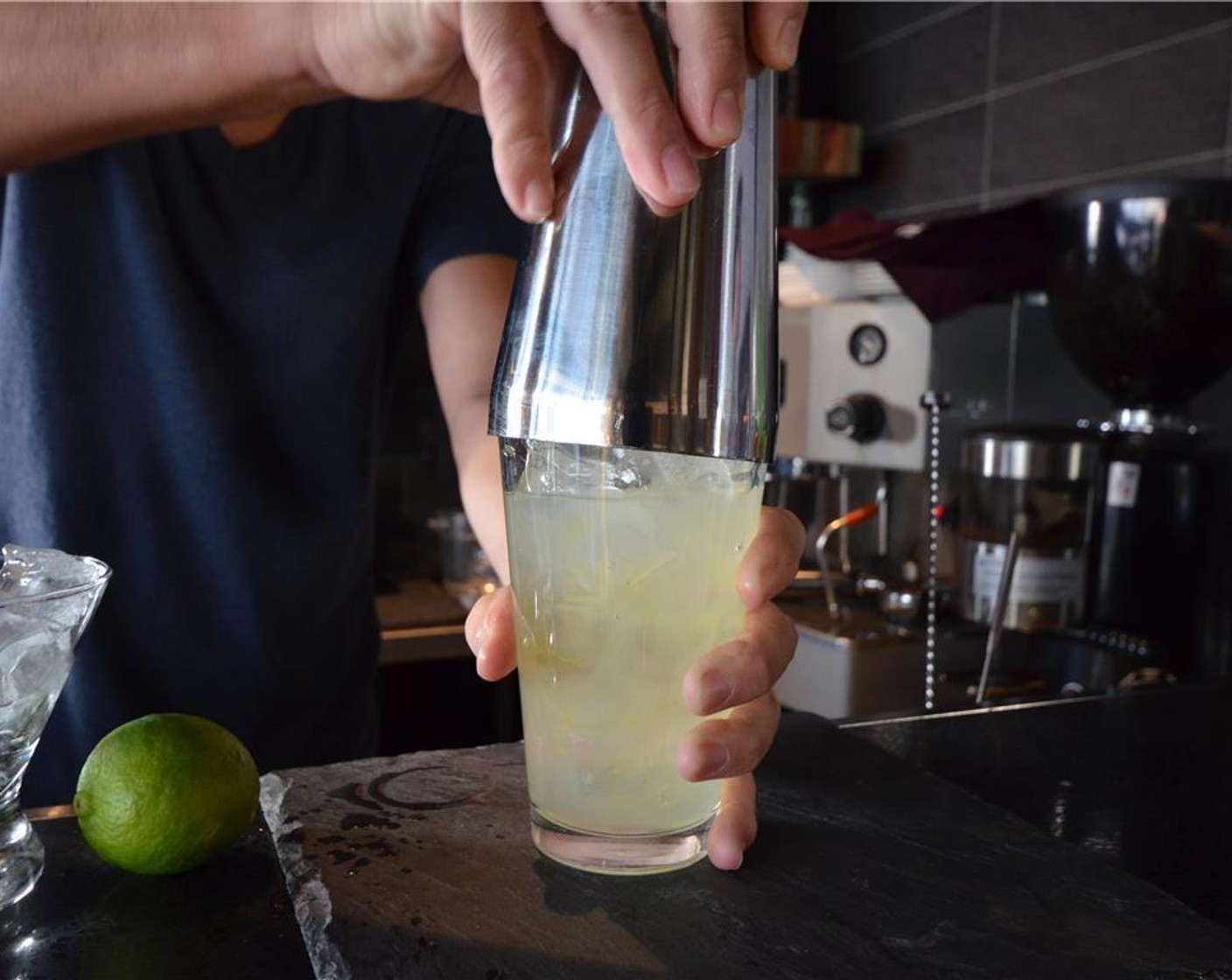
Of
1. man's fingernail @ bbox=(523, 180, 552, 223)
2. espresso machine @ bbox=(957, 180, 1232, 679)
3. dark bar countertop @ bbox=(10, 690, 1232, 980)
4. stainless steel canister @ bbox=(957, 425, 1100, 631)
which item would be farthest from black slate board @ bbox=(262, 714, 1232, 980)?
stainless steel canister @ bbox=(957, 425, 1100, 631)

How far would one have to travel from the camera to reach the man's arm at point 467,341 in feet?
3.68

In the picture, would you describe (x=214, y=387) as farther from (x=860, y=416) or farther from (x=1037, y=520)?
(x=860, y=416)

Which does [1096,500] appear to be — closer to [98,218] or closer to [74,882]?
[98,218]

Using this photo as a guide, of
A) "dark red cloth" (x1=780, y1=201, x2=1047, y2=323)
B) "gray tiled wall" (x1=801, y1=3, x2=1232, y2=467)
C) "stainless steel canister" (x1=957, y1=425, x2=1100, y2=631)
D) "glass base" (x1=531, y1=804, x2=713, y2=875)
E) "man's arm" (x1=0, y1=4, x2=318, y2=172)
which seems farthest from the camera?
"gray tiled wall" (x1=801, y1=3, x2=1232, y2=467)

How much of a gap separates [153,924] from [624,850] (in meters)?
0.25

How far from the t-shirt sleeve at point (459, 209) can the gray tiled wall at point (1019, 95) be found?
5.51 ft

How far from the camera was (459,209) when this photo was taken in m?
1.24

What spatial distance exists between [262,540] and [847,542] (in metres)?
1.79

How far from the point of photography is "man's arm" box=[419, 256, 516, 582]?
1.12m

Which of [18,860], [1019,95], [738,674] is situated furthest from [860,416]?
[18,860]

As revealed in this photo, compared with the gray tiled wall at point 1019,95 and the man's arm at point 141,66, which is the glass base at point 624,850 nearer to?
the man's arm at point 141,66

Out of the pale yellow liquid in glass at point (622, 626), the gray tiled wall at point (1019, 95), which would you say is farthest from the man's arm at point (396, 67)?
the gray tiled wall at point (1019, 95)

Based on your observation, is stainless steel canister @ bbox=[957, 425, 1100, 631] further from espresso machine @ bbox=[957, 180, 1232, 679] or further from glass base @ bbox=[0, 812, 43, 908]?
glass base @ bbox=[0, 812, 43, 908]

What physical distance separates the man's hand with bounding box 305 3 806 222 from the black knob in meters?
2.10
